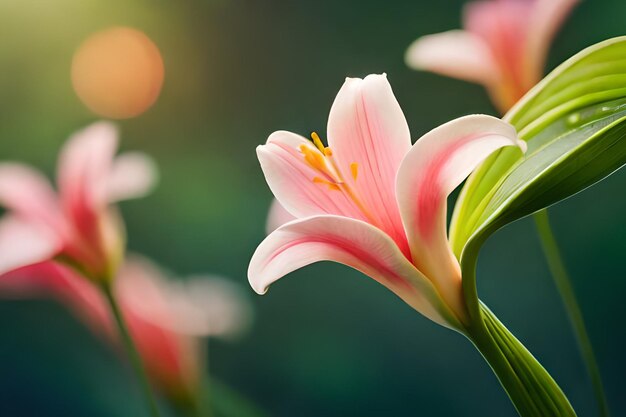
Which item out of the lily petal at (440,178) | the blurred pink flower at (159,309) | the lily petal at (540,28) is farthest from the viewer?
the blurred pink flower at (159,309)

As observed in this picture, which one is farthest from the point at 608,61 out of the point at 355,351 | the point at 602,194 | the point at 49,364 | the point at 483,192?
the point at 49,364

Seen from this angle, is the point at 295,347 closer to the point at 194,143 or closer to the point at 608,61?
the point at 194,143

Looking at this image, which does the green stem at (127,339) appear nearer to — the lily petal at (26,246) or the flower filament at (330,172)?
the lily petal at (26,246)

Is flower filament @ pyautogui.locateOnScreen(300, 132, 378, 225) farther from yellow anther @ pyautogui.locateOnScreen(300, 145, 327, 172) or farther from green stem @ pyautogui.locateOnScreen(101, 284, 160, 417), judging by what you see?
green stem @ pyautogui.locateOnScreen(101, 284, 160, 417)

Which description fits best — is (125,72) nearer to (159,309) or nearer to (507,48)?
(159,309)

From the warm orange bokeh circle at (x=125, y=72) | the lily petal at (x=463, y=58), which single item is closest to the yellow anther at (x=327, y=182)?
the lily petal at (x=463, y=58)

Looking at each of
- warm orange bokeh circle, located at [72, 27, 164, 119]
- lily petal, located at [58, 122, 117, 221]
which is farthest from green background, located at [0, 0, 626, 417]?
lily petal, located at [58, 122, 117, 221]
